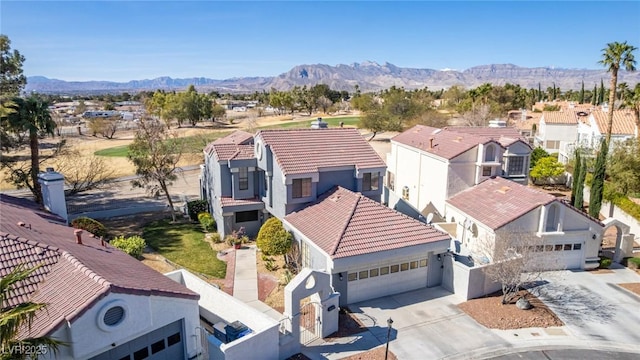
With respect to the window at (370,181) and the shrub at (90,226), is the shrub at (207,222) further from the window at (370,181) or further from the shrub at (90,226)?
the window at (370,181)

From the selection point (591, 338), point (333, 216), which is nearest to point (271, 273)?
point (333, 216)

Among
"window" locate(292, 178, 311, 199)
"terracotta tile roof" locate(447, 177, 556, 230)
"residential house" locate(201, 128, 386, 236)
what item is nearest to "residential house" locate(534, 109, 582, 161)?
"terracotta tile roof" locate(447, 177, 556, 230)

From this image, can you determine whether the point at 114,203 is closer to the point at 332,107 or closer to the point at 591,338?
the point at 591,338

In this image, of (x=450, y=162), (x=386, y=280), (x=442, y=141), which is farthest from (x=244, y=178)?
(x=442, y=141)

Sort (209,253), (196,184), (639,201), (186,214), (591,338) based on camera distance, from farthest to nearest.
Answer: (196,184)
(186,214)
(639,201)
(209,253)
(591,338)

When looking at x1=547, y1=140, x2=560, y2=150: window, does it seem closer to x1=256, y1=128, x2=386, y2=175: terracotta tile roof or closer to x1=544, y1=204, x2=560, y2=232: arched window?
x1=544, y1=204, x2=560, y2=232: arched window

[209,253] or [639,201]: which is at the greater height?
[639,201]
